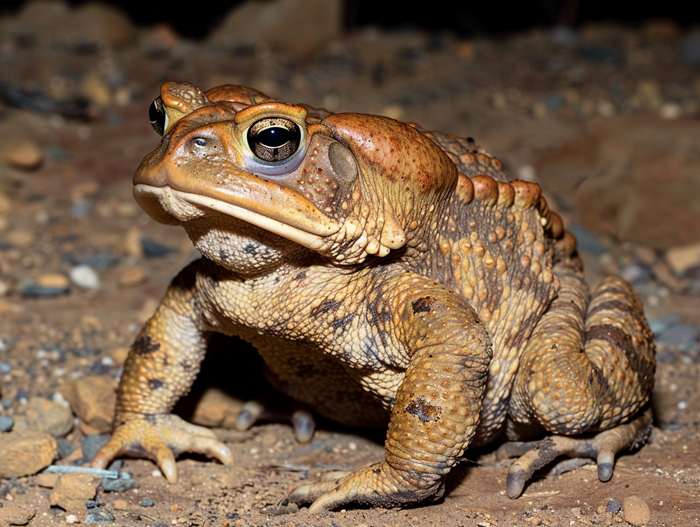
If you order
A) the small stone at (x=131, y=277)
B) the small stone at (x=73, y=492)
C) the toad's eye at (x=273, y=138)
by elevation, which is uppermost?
the toad's eye at (x=273, y=138)

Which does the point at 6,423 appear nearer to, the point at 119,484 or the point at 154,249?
the point at 119,484

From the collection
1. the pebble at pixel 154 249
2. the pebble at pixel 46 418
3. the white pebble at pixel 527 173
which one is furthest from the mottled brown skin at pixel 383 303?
the white pebble at pixel 527 173

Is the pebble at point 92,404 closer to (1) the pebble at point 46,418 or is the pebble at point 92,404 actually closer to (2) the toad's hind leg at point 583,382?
(1) the pebble at point 46,418

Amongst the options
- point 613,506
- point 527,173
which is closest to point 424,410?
point 613,506

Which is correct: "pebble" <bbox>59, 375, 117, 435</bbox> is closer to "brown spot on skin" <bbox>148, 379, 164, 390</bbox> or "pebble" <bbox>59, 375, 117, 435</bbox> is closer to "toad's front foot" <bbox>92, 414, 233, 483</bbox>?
"toad's front foot" <bbox>92, 414, 233, 483</bbox>

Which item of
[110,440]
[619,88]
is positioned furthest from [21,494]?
[619,88]

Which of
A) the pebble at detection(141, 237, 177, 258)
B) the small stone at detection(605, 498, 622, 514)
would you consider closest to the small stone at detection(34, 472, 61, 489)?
the small stone at detection(605, 498, 622, 514)

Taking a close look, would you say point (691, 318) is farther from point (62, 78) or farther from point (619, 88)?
point (62, 78)
